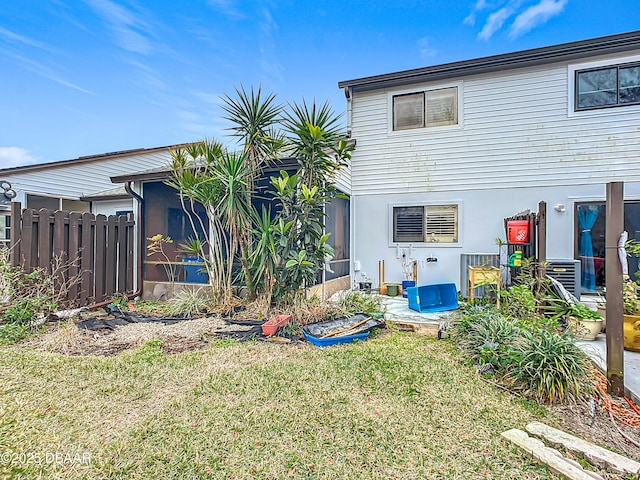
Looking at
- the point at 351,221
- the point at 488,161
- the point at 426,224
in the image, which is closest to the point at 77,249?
the point at 351,221

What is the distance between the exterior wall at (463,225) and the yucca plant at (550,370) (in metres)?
4.72

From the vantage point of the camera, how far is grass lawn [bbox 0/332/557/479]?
2061mm

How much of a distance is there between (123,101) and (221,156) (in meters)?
8.99

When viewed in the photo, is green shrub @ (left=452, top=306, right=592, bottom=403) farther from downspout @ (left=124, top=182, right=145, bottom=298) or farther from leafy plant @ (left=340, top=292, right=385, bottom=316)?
downspout @ (left=124, top=182, right=145, bottom=298)

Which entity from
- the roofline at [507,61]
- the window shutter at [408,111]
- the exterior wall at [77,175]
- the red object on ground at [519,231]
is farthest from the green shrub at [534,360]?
the exterior wall at [77,175]

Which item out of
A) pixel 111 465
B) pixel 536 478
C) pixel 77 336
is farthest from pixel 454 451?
pixel 77 336

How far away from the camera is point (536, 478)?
1.95 m

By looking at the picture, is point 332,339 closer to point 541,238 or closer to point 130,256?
point 541,238

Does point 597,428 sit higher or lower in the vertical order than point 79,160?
lower

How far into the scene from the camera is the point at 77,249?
595 centimetres

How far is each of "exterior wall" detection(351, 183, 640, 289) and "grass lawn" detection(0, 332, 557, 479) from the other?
14.6 ft

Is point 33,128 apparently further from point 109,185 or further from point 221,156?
point 221,156

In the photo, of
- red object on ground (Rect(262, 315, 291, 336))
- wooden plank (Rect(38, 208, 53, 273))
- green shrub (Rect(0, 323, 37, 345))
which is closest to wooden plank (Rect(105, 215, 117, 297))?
wooden plank (Rect(38, 208, 53, 273))

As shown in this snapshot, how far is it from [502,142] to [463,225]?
2009 millimetres
